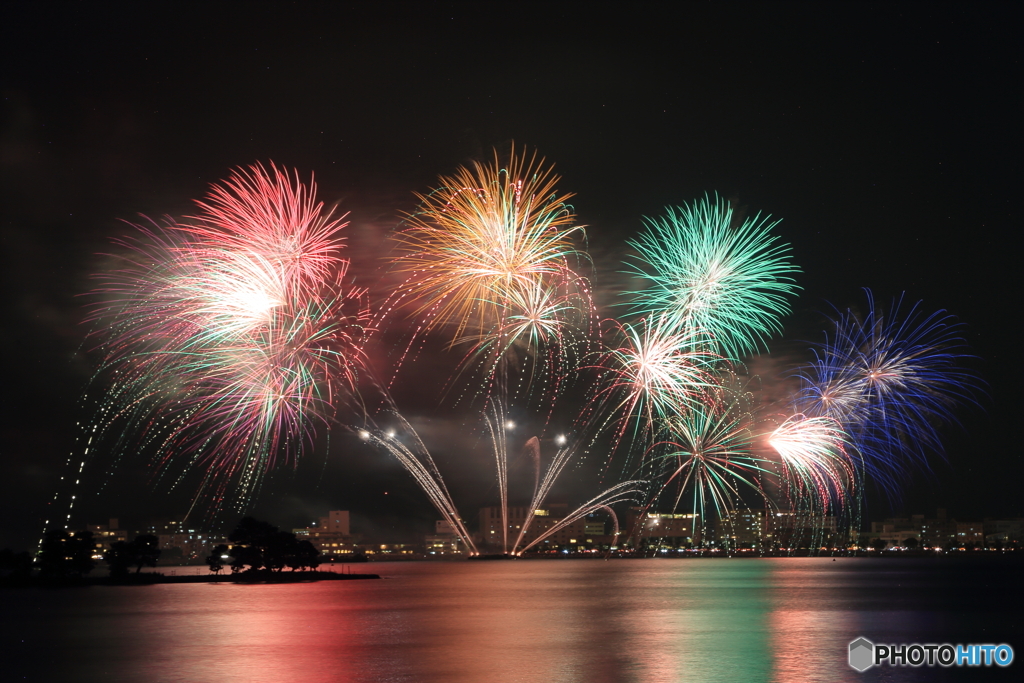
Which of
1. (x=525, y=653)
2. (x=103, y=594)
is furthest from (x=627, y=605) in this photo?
(x=103, y=594)

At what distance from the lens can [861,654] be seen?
2822 cm

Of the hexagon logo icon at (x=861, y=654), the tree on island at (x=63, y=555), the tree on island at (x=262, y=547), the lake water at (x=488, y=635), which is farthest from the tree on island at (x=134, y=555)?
the hexagon logo icon at (x=861, y=654)

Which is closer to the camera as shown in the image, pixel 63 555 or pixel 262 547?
pixel 63 555

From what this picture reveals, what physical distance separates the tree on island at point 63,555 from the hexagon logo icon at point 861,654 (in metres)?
68.7

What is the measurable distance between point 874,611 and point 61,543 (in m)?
65.6

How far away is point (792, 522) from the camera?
18962 cm

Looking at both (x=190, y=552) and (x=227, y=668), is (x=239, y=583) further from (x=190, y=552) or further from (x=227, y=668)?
(x=190, y=552)
